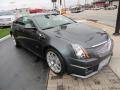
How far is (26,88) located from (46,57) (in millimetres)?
954

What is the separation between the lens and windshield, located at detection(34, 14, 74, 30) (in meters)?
4.18

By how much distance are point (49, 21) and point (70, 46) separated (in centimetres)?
160

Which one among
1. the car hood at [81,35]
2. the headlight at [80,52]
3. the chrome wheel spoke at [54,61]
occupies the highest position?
the car hood at [81,35]

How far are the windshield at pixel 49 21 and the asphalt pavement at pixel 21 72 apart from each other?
3.89 ft

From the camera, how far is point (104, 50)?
10.7 ft

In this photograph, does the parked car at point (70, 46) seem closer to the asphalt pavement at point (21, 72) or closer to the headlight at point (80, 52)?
the headlight at point (80, 52)

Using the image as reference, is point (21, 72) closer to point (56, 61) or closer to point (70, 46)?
point (56, 61)

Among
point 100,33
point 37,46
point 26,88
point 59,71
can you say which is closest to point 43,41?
point 37,46

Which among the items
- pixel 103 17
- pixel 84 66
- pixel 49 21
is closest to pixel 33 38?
pixel 49 21

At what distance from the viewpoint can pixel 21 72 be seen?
163 inches

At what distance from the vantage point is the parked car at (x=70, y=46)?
3.06 m

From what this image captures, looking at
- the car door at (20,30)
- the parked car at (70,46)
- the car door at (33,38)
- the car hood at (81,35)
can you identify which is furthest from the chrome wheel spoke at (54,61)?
the car door at (20,30)

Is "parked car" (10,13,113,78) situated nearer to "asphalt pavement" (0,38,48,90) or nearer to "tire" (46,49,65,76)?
"tire" (46,49,65,76)

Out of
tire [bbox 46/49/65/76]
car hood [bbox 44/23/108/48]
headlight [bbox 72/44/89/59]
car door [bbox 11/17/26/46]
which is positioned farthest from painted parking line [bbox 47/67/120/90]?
car door [bbox 11/17/26/46]
